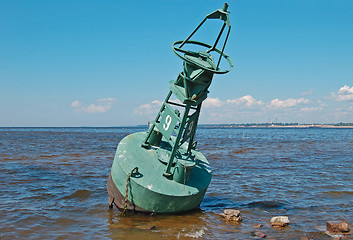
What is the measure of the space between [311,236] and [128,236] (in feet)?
11.7

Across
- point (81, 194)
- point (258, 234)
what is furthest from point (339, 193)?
point (81, 194)

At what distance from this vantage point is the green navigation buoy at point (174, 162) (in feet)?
21.7

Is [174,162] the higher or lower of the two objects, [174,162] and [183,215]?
the higher

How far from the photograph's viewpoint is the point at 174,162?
7.50 meters

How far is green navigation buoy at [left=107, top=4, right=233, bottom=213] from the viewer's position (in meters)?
6.60

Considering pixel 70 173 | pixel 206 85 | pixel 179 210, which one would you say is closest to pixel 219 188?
pixel 179 210

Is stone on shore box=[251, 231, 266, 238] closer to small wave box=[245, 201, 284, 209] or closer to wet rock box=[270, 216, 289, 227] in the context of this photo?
wet rock box=[270, 216, 289, 227]

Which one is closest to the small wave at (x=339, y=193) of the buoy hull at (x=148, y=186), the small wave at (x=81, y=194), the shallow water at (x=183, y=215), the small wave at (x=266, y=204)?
the shallow water at (x=183, y=215)

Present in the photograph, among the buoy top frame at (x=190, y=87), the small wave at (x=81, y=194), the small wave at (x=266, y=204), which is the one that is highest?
the buoy top frame at (x=190, y=87)

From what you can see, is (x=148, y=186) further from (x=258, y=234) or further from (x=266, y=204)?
(x=266, y=204)

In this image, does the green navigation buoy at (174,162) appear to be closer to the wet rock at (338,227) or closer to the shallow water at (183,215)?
the shallow water at (183,215)

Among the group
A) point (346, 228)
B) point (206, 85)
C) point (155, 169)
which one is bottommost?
point (346, 228)

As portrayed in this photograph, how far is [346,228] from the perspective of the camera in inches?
249

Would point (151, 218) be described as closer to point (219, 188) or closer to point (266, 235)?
point (266, 235)
